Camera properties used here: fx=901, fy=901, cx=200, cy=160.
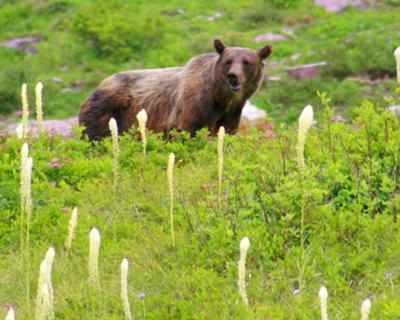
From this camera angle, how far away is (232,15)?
32.2m

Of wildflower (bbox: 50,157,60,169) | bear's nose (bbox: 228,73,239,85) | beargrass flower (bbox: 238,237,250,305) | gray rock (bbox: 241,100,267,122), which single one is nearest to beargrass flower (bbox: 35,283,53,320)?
beargrass flower (bbox: 238,237,250,305)

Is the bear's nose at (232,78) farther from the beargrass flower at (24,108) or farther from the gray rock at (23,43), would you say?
the gray rock at (23,43)

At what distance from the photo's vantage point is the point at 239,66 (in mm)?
11953

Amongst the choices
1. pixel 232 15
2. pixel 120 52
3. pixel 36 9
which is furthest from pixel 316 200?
pixel 36 9

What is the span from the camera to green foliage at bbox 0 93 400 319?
6.21m

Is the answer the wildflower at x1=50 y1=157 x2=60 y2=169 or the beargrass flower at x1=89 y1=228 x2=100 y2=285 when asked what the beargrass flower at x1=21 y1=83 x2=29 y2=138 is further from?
the beargrass flower at x1=89 y1=228 x2=100 y2=285

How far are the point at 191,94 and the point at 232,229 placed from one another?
521 centimetres

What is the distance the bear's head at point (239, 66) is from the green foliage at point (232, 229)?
2.76 m

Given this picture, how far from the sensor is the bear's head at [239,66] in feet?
38.8

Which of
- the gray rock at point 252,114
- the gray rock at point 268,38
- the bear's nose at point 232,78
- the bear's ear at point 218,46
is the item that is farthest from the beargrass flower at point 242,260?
the gray rock at point 268,38

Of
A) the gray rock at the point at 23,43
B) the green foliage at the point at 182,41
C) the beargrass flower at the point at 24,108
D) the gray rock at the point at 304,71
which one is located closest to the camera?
the beargrass flower at the point at 24,108

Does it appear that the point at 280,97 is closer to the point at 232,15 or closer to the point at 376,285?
the point at 232,15

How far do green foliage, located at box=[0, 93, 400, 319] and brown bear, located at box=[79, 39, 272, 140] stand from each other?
9.04ft

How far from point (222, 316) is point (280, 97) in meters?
16.4
